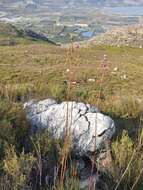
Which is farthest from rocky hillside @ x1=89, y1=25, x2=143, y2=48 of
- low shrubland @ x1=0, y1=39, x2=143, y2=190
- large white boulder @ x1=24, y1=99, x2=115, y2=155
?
large white boulder @ x1=24, y1=99, x2=115, y2=155

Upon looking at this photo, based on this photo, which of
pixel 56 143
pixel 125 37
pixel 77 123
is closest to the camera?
pixel 56 143

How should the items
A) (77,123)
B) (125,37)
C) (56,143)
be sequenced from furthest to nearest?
(125,37), (77,123), (56,143)

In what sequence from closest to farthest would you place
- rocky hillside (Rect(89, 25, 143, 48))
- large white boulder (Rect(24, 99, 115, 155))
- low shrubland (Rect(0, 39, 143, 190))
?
low shrubland (Rect(0, 39, 143, 190)) < large white boulder (Rect(24, 99, 115, 155)) < rocky hillside (Rect(89, 25, 143, 48))

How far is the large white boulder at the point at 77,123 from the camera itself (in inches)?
205

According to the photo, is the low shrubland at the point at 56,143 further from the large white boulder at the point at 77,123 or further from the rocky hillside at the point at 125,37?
the rocky hillside at the point at 125,37

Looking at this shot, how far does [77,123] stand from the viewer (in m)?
5.47

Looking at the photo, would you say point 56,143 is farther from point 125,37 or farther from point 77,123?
point 125,37

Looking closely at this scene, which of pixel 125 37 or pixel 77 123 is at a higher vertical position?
pixel 77 123

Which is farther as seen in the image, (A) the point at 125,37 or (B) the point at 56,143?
(A) the point at 125,37

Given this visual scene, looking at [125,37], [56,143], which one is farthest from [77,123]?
[125,37]

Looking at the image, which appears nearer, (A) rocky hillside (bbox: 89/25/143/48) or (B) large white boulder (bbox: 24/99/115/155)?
(B) large white boulder (bbox: 24/99/115/155)

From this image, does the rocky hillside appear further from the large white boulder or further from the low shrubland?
the large white boulder

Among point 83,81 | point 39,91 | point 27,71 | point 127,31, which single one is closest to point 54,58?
point 27,71

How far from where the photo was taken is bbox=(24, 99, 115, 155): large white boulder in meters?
5.22
